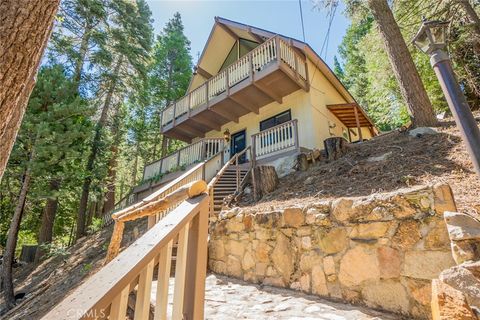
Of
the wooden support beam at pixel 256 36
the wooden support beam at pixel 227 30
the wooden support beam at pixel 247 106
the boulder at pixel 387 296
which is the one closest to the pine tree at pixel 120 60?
the wooden support beam at pixel 227 30

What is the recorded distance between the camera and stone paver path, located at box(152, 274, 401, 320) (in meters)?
2.30

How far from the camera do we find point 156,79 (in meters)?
17.7

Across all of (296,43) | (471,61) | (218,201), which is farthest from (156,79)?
(471,61)

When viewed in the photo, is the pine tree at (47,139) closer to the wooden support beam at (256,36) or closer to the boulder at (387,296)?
the wooden support beam at (256,36)

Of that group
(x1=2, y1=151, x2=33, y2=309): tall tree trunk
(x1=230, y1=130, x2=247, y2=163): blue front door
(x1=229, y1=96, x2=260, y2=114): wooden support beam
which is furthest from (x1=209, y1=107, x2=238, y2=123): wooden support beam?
(x1=2, y1=151, x2=33, y2=309): tall tree trunk

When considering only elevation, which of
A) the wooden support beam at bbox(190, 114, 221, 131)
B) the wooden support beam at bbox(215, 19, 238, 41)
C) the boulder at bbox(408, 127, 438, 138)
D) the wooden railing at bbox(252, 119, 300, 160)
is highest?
the wooden support beam at bbox(215, 19, 238, 41)

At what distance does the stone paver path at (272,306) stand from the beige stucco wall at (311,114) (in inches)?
261

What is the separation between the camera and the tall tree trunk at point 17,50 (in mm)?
1348

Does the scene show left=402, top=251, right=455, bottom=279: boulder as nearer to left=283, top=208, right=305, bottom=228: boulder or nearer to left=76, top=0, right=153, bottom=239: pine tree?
left=283, top=208, right=305, bottom=228: boulder

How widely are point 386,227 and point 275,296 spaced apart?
4.80 feet

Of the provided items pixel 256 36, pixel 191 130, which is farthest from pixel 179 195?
pixel 191 130

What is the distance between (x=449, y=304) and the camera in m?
1.56

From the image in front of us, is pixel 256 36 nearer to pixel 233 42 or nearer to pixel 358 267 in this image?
pixel 233 42

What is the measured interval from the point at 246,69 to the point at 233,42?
4496mm
